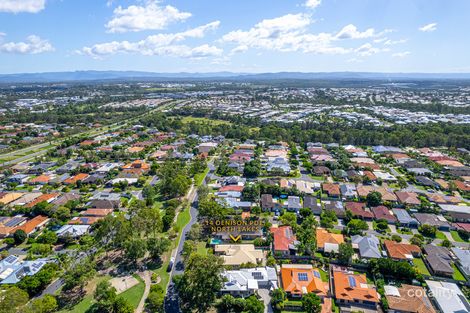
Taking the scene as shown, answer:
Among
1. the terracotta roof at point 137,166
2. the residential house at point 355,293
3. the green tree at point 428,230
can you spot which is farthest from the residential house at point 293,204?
the terracotta roof at point 137,166

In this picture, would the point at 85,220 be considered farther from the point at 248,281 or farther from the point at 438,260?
the point at 438,260

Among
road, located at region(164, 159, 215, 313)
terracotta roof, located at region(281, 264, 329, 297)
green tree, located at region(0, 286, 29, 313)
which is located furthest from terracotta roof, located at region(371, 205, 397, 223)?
green tree, located at region(0, 286, 29, 313)

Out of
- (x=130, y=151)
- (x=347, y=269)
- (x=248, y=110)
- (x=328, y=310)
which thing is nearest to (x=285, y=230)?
(x=347, y=269)

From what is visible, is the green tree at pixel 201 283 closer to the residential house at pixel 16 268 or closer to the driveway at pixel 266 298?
the driveway at pixel 266 298

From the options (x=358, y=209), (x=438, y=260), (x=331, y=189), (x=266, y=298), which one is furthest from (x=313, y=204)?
(x=266, y=298)

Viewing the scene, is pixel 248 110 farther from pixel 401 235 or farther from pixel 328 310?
pixel 328 310
